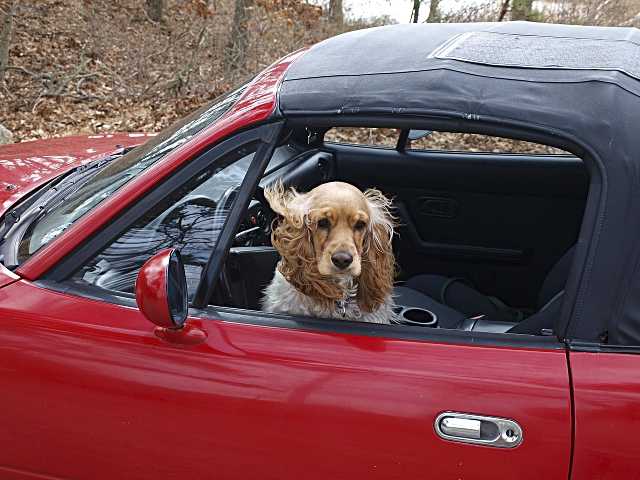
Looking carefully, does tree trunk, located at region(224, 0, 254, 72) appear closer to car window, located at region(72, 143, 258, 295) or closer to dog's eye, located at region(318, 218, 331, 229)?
car window, located at region(72, 143, 258, 295)

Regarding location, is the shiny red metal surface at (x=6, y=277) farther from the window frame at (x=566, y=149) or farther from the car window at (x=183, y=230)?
the window frame at (x=566, y=149)

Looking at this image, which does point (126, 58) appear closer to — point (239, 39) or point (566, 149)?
point (239, 39)

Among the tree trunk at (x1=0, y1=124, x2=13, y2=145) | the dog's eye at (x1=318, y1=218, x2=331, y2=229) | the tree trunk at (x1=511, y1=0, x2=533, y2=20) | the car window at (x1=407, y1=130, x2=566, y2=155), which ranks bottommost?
the tree trunk at (x1=0, y1=124, x2=13, y2=145)

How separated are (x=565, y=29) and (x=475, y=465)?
5.34 ft

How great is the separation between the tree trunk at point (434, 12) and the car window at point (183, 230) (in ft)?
29.6

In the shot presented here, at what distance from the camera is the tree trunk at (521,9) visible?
31.5ft

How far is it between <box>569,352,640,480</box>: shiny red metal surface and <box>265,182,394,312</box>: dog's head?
29.1 inches

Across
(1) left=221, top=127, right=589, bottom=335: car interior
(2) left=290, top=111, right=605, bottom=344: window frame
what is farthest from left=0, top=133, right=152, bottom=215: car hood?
(2) left=290, top=111, right=605, bottom=344: window frame

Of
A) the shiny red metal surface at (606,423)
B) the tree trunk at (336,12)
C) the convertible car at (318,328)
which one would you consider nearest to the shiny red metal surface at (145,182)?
the convertible car at (318,328)

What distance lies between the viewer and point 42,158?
10.7 feet

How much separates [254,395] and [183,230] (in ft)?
2.21

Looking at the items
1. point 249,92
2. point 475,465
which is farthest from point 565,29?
point 475,465

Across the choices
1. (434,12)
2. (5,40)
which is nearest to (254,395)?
(5,40)

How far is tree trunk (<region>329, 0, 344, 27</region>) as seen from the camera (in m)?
11.3
